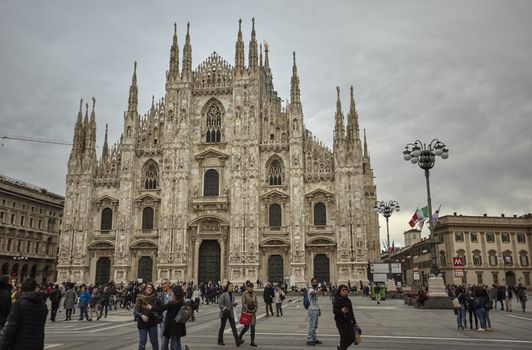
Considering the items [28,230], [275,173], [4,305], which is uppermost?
[275,173]

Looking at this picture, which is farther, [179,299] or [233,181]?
[233,181]

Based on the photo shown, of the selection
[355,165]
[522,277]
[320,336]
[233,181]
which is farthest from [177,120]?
[522,277]

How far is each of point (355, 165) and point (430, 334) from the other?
A: 30200 millimetres

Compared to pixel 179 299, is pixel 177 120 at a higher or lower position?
higher

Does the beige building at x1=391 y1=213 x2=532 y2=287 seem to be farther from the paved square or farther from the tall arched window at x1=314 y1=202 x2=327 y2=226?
the paved square

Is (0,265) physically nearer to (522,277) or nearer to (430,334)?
(430,334)

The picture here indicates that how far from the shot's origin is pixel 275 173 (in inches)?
1789

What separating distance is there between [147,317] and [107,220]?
4039 cm

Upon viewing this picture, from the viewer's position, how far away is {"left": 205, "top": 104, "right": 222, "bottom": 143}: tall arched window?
155 ft

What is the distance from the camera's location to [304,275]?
4209cm

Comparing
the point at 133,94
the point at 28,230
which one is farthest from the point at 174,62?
the point at 28,230

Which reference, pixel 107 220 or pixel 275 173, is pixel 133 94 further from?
pixel 275 173

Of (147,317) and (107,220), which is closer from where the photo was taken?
(147,317)

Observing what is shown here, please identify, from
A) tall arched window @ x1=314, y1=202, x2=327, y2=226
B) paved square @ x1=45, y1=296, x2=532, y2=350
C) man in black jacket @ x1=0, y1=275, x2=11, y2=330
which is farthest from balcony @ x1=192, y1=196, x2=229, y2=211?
man in black jacket @ x1=0, y1=275, x2=11, y2=330
